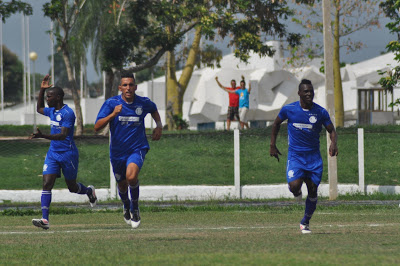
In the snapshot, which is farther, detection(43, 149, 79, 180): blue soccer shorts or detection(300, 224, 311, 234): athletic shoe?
detection(43, 149, 79, 180): blue soccer shorts

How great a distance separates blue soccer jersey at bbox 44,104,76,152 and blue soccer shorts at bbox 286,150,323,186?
11.0 ft

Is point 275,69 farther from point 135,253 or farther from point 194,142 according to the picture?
point 135,253

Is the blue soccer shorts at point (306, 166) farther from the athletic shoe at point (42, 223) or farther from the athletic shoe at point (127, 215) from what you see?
the athletic shoe at point (42, 223)

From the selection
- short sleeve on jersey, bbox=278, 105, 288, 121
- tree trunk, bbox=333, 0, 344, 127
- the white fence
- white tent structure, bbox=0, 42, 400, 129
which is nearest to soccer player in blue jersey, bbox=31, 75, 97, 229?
short sleeve on jersey, bbox=278, 105, 288, 121

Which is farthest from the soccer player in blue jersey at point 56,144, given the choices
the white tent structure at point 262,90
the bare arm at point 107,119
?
the white tent structure at point 262,90

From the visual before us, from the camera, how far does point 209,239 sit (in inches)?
403

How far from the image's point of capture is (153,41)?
3312 centimetres

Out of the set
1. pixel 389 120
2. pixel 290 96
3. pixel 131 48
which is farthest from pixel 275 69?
pixel 131 48

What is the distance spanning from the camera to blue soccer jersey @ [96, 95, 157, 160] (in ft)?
37.8

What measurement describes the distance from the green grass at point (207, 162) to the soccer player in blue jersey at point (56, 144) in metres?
8.07

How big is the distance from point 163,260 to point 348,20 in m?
33.4

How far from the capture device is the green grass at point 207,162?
22.4 meters

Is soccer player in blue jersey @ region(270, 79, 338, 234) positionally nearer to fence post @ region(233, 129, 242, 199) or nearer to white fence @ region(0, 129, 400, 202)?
fence post @ region(233, 129, 242, 199)

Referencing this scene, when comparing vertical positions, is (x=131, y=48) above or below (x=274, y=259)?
above
